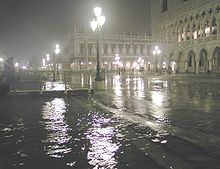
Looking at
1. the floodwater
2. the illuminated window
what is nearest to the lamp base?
the floodwater

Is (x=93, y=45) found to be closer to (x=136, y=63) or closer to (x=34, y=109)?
(x=136, y=63)

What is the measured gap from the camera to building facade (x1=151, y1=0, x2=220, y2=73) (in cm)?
5159

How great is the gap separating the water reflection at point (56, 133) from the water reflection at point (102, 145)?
53 cm

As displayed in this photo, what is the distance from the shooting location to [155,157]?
572 centimetres

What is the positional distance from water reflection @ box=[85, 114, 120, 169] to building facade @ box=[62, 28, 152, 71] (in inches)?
3009

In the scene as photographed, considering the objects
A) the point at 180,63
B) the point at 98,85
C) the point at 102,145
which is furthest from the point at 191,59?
the point at 102,145

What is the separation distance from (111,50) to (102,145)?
277 ft

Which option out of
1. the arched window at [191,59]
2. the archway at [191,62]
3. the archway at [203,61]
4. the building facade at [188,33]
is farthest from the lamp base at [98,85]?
the arched window at [191,59]

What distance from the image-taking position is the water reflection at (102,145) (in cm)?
553

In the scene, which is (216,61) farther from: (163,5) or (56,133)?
(56,133)

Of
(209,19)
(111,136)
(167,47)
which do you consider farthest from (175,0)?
(111,136)

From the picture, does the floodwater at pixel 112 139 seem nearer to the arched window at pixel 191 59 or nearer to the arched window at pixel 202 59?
the arched window at pixel 202 59

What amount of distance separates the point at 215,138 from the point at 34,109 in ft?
25.1

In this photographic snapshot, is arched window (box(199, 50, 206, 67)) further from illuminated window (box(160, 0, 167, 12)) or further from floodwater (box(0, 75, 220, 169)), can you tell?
floodwater (box(0, 75, 220, 169))
